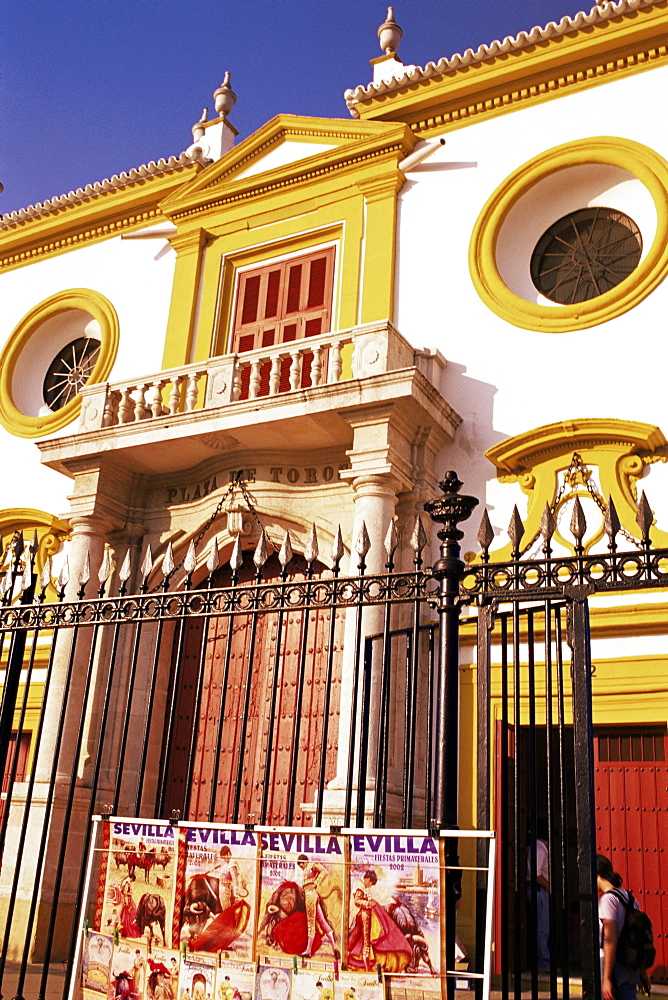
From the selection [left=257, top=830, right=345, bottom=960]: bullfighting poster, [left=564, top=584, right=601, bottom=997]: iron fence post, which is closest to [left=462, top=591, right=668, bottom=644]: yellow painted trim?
[left=564, top=584, right=601, bottom=997]: iron fence post

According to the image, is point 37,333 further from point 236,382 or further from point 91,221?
point 236,382

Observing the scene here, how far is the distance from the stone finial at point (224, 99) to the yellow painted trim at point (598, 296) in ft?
17.2

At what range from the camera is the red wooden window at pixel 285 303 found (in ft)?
38.6

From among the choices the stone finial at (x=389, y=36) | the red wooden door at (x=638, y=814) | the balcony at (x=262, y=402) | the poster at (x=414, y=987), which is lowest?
the poster at (x=414, y=987)

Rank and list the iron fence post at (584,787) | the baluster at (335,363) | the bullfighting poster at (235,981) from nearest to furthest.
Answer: the iron fence post at (584,787), the bullfighting poster at (235,981), the baluster at (335,363)

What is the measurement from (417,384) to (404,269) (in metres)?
2.42

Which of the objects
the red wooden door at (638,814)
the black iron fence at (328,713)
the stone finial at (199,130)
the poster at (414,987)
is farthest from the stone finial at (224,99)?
the poster at (414,987)

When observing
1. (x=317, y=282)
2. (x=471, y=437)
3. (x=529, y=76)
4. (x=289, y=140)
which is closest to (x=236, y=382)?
(x=317, y=282)

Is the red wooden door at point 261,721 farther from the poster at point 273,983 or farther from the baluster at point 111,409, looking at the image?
the poster at point 273,983

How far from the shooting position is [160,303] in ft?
42.5

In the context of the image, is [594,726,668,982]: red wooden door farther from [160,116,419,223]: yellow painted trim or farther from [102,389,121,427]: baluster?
[160,116,419,223]: yellow painted trim

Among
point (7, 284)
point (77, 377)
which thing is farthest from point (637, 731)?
point (7, 284)

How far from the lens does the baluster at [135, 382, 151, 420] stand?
11.0 m

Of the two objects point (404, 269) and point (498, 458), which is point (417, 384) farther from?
point (404, 269)
